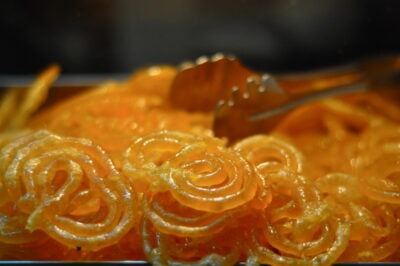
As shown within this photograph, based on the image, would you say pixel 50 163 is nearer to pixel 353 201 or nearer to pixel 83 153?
pixel 83 153

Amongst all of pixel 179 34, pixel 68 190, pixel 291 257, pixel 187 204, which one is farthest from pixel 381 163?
→ pixel 179 34

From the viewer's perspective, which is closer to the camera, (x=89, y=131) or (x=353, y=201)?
(x=353, y=201)

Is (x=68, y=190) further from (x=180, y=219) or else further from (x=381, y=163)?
(x=381, y=163)

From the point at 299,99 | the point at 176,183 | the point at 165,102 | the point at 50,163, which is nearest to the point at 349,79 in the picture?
the point at 299,99

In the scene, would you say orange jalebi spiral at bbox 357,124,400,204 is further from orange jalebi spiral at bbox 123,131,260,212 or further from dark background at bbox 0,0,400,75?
dark background at bbox 0,0,400,75

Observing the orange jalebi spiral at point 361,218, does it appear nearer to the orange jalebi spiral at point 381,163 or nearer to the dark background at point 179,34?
the orange jalebi spiral at point 381,163

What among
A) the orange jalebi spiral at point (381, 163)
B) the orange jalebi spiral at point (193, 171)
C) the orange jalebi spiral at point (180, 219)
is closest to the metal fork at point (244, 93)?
the orange jalebi spiral at point (381, 163)
